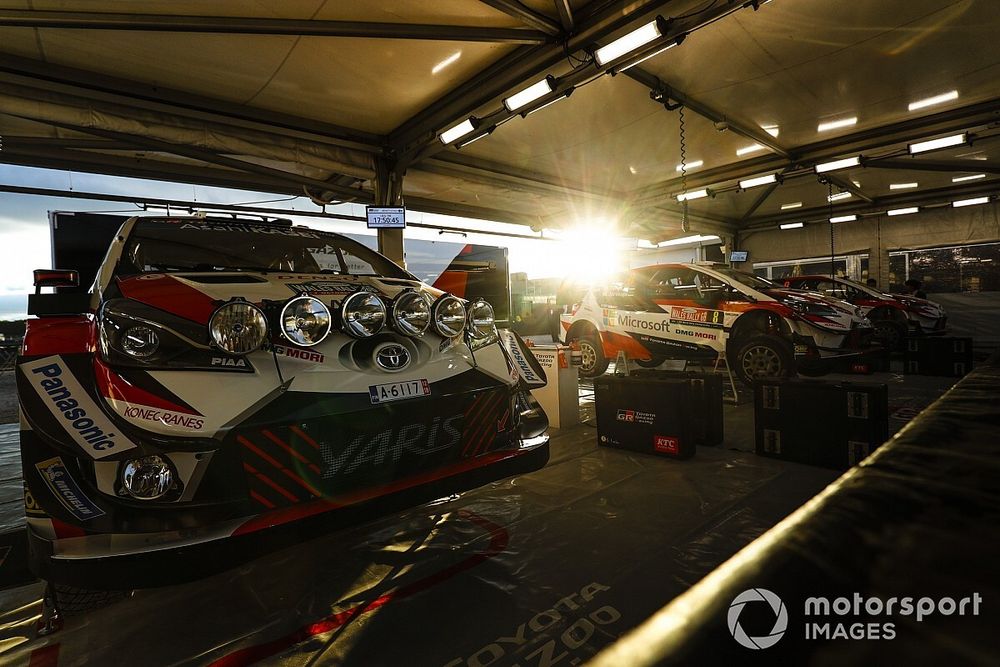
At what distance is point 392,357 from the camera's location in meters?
1.87

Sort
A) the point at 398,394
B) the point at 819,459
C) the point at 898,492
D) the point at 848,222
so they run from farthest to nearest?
the point at 848,222 < the point at 819,459 < the point at 398,394 < the point at 898,492

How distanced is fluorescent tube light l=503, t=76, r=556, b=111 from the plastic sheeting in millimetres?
5484

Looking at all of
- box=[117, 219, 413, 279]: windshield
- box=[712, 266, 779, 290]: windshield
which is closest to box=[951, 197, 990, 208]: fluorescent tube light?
box=[712, 266, 779, 290]: windshield

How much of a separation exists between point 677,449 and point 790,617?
10.5ft

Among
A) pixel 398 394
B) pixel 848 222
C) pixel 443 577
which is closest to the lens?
pixel 398 394

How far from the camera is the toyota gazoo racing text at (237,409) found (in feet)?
4.49

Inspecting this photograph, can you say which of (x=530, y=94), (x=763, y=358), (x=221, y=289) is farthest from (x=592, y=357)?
(x=221, y=289)

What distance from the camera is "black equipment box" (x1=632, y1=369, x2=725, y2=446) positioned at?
3.72 m

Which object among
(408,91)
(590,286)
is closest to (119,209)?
(408,91)

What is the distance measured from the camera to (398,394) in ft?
5.83

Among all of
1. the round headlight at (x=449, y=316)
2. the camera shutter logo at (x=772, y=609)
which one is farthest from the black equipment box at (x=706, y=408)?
the camera shutter logo at (x=772, y=609)

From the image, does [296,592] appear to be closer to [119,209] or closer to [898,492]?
[898,492]

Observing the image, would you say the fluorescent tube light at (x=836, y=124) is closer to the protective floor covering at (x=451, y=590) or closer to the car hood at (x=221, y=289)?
the protective floor covering at (x=451, y=590)

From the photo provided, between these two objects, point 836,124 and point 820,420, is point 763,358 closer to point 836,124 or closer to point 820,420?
point 820,420
